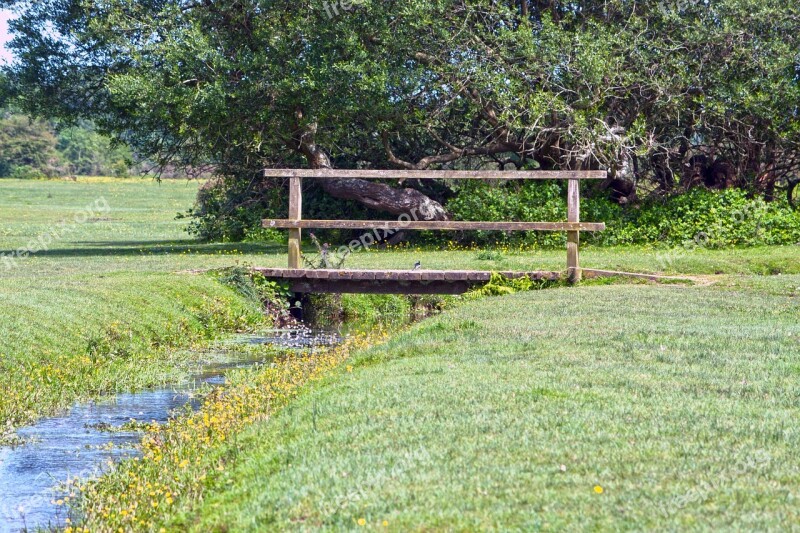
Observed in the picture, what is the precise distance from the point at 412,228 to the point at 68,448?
9.98 meters

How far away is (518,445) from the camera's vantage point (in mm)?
6566

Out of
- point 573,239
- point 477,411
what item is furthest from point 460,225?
point 477,411

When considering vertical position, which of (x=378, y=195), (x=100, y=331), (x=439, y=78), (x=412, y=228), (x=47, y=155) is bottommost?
(x=100, y=331)

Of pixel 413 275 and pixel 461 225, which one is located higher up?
pixel 461 225

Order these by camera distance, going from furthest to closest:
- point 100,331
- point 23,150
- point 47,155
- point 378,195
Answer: point 47,155 < point 23,150 < point 378,195 < point 100,331

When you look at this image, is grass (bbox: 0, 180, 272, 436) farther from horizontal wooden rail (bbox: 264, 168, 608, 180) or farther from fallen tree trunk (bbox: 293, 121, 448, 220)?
fallen tree trunk (bbox: 293, 121, 448, 220)

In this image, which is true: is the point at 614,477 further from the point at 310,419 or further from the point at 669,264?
the point at 669,264

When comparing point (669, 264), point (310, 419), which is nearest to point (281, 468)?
point (310, 419)

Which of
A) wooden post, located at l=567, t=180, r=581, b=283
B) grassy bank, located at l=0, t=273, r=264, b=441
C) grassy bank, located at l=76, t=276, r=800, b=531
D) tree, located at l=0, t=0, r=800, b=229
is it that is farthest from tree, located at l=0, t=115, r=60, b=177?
grassy bank, located at l=76, t=276, r=800, b=531

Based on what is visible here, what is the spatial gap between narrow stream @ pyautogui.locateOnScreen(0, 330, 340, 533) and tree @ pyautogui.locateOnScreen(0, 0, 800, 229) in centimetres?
1323

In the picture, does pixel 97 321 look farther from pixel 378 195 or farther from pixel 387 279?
pixel 378 195

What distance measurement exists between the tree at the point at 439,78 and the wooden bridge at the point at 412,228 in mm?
6486

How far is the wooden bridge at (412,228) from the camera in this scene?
17.9 m

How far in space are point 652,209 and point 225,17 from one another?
38.3 ft
